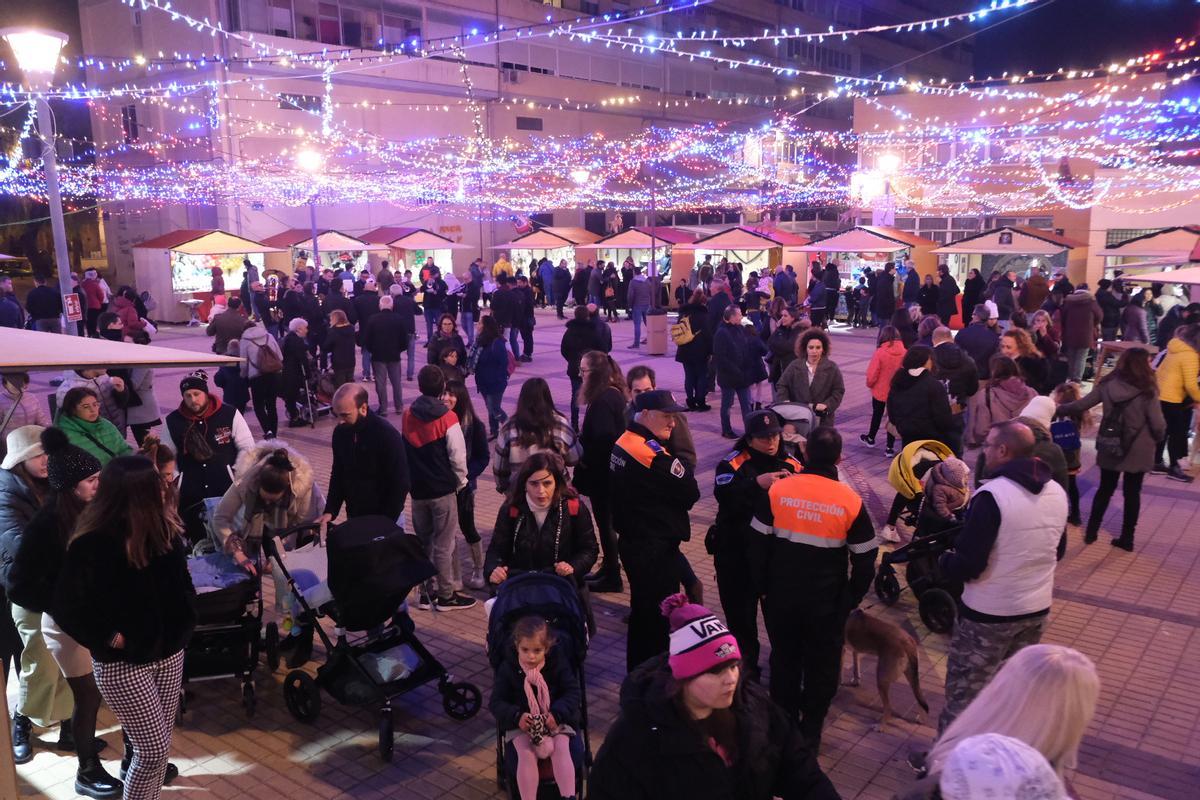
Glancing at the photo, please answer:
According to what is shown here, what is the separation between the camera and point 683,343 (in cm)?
1239

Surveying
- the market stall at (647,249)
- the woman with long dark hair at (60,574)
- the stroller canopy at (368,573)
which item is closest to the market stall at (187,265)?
the market stall at (647,249)

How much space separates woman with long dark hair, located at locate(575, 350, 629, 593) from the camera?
638 cm

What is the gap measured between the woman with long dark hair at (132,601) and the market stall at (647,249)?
22.8 metres

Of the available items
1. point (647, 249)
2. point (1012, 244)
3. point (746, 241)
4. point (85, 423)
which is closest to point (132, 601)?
point (85, 423)

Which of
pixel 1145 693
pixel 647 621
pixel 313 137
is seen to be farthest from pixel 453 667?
pixel 313 137

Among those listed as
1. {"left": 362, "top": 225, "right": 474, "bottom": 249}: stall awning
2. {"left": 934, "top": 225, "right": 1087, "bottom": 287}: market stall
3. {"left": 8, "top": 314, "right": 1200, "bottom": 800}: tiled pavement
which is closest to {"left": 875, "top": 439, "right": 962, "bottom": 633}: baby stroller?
{"left": 8, "top": 314, "right": 1200, "bottom": 800}: tiled pavement

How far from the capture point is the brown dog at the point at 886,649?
4.78 metres

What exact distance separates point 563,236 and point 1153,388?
2433 centimetres

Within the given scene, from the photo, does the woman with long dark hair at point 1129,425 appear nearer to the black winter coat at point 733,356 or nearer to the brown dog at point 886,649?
the brown dog at point 886,649

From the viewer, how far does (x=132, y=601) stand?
3627 millimetres

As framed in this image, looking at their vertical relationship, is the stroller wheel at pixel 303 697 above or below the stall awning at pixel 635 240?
below

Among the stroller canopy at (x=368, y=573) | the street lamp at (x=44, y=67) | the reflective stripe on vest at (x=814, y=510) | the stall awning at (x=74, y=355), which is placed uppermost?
the street lamp at (x=44, y=67)

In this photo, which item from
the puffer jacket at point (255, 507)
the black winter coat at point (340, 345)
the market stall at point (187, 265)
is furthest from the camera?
the market stall at point (187, 265)

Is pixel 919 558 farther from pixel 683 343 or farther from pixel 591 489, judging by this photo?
pixel 683 343
